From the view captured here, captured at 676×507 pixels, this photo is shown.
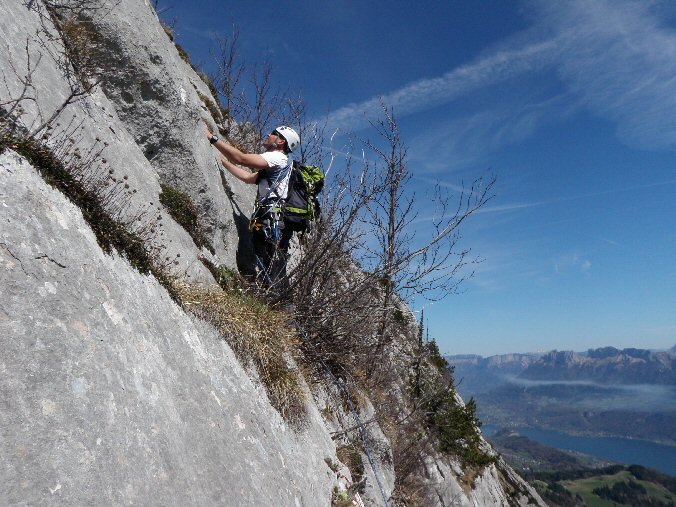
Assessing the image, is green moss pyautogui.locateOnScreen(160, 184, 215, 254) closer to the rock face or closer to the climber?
the rock face

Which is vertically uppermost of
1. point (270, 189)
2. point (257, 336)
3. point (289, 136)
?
point (289, 136)

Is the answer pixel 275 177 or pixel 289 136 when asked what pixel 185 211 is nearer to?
pixel 275 177

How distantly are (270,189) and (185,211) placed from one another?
66.5 inches

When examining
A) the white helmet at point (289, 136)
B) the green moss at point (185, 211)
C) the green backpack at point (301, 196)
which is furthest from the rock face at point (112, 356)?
the white helmet at point (289, 136)

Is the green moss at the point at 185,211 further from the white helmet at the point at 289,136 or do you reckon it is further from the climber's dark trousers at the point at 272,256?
the white helmet at the point at 289,136

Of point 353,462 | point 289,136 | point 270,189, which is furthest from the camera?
point 289,136

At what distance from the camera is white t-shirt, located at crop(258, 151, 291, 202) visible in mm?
8914

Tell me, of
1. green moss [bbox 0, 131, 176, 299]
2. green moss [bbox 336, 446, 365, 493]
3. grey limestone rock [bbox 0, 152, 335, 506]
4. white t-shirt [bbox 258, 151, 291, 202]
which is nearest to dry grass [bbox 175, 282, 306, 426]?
grey limestone rock [bbox 0, 152, 335, 506]

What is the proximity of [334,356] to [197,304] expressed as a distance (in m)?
5.18

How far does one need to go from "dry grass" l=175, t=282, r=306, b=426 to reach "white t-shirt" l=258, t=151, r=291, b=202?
226 centimetres

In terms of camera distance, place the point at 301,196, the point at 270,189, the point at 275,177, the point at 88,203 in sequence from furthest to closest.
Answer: the point at 301,196, the point at 275,177, the point at 270,189, the point at 88,203

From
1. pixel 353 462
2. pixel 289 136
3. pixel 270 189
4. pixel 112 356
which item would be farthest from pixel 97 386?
pixel 289 136

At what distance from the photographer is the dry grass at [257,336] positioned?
598 centimetres

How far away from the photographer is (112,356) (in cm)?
357
